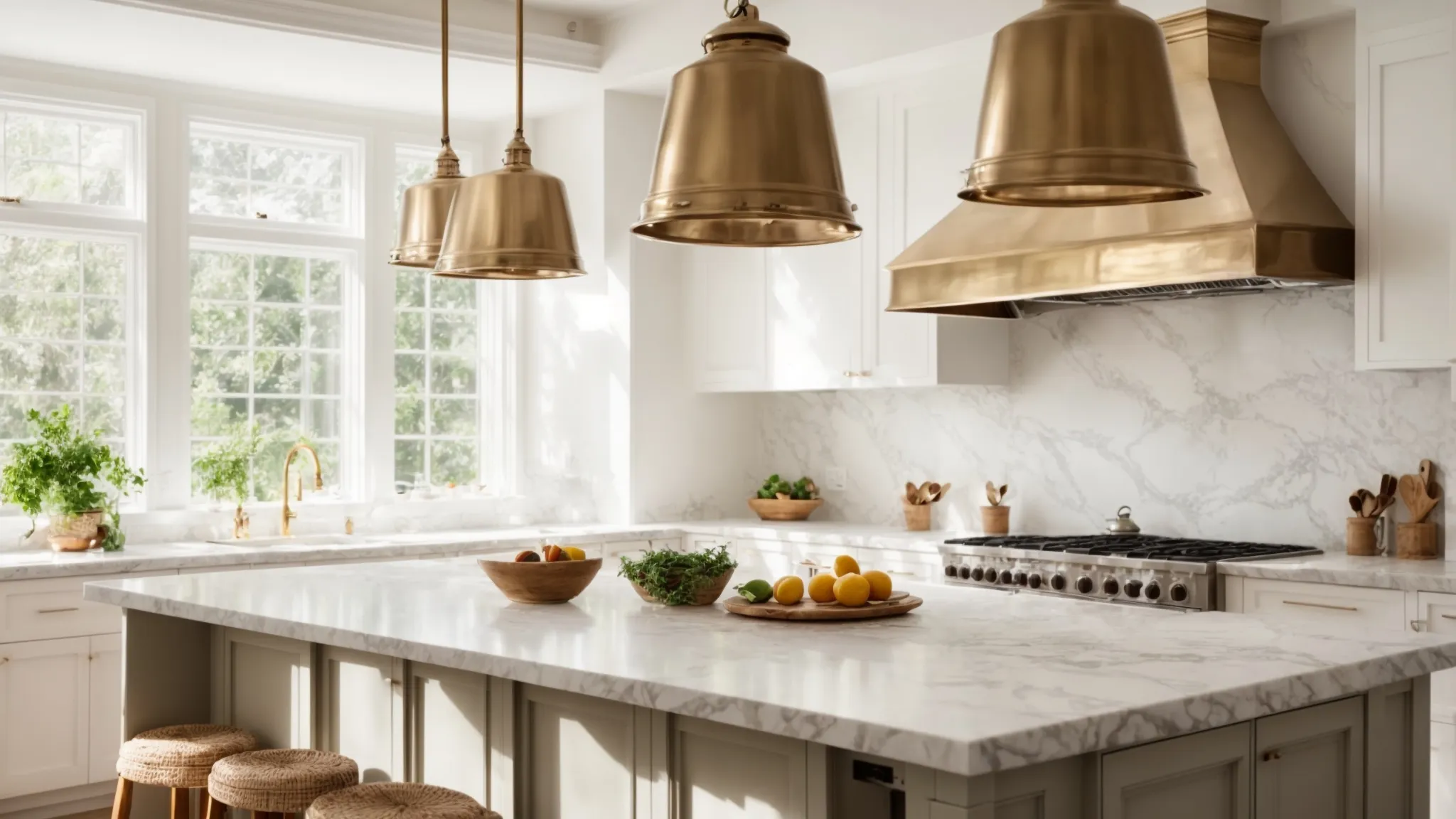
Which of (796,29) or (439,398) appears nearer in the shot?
(796,29)

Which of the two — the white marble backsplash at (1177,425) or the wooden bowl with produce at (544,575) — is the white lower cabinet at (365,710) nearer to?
the wooden bowl with produce at (544,575)

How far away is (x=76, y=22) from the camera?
5.21 metres

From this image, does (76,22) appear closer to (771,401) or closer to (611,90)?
(611,90)

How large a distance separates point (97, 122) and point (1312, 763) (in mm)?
5295

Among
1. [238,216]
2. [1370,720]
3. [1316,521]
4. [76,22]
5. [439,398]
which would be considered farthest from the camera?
[439,398]

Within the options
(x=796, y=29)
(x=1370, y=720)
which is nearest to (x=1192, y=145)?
(x=796, y=29)

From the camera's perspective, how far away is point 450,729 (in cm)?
314

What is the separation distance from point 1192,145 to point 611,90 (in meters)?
2.84

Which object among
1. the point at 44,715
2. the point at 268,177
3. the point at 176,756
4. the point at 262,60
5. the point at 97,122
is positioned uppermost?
the point at 262,60

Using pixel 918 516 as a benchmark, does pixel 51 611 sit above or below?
below

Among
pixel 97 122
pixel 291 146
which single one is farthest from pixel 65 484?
pixel 291 146

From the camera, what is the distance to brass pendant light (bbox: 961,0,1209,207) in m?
2.01

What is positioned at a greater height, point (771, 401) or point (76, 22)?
point (76, 22)

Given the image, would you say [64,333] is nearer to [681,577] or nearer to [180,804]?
[180,804]
